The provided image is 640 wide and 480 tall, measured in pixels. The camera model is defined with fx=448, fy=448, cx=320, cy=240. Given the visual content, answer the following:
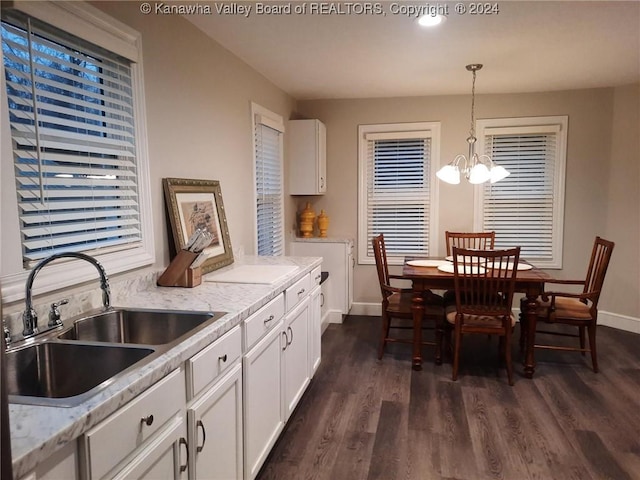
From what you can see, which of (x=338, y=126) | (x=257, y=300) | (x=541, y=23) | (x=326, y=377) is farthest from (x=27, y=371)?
(x=338, y=126)

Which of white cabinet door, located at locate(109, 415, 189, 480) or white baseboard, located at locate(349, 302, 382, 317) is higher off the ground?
white cabinet door, located at locate(109, 415, 189, 480)

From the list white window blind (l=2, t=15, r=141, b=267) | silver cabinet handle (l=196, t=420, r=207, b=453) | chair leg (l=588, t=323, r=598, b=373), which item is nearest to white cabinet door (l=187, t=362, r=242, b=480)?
silver cabinet handle (l=196, t=420, r=207, b=453)

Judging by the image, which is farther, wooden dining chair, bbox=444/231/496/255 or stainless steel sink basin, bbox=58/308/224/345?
wooden dining chair, bbox=444/231/496/255

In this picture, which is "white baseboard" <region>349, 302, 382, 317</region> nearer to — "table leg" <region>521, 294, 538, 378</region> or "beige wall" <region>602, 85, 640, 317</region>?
"table leg" <region>521, 294, 538, 378</region>

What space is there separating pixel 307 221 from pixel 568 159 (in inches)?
107

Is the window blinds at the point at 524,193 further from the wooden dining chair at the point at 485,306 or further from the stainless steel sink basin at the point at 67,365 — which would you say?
the stainless steel sink basin at the point at 67,365

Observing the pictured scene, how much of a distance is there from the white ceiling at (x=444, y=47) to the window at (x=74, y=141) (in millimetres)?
847

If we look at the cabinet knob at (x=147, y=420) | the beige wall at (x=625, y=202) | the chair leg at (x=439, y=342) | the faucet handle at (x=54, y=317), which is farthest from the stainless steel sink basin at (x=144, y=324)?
the beige wall at (x=625, y=202)

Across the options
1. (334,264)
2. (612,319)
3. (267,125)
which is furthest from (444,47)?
(612,319)

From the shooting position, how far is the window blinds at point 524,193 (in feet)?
15.1

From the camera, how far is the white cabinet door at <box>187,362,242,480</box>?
1.44 metres

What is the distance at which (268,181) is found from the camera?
12.9 ft

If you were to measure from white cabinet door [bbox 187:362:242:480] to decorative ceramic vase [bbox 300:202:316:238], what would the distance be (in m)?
3.05

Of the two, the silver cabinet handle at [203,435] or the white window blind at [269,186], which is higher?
the white window blind at [269,186]
